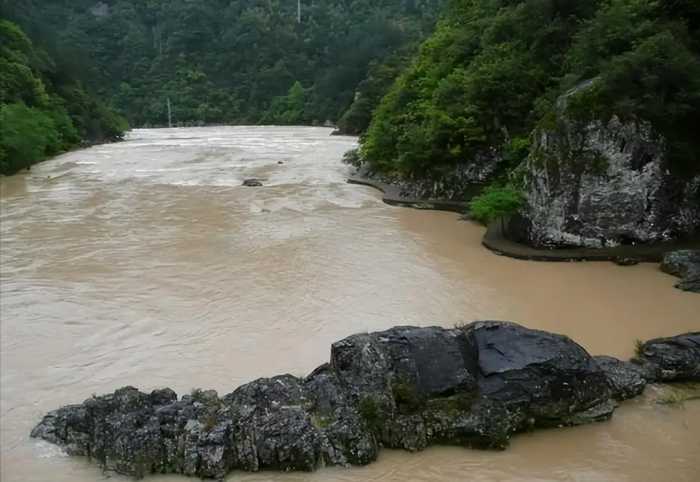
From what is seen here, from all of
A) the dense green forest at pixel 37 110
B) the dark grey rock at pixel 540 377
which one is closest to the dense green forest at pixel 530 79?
the dark grey rock at pixel 540 377

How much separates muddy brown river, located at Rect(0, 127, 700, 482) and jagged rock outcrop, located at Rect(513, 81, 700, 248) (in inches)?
45.6

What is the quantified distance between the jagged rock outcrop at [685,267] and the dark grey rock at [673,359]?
158 inches

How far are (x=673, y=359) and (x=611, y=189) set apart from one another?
7244 mm

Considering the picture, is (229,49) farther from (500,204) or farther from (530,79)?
(500,204)

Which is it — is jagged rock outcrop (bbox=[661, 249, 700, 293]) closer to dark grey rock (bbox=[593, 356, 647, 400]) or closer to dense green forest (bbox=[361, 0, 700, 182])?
dense green forest (bbox=[361, 0, 700, 182])

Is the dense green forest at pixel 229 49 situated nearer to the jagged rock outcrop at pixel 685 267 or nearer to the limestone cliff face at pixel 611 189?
the limestone cliff face at pixel 611 189

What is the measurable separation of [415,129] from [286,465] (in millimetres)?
18507

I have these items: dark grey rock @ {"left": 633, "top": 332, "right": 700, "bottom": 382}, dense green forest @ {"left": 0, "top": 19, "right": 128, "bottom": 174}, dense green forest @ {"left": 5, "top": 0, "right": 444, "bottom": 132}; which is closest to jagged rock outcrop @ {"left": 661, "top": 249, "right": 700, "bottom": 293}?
dark grey rock @ {"left": 633, "top": 332, "right": 700, "bottom": 382}

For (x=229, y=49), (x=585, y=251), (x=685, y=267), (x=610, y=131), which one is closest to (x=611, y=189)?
(x=610, y=131)

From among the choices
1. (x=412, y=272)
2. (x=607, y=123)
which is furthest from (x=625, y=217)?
(x=412, y=272)

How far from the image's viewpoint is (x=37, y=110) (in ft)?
138

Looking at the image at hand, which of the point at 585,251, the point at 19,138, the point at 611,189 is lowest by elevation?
the point at 585,251

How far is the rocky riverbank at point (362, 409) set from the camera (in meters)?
6.74

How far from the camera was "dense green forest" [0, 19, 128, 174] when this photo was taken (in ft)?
109
